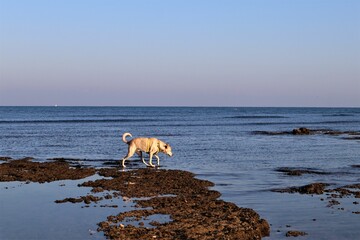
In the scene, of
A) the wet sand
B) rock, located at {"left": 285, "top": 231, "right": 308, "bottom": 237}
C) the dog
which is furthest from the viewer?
the dog

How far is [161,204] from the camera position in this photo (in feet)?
45.1

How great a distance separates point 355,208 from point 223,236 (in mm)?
5035

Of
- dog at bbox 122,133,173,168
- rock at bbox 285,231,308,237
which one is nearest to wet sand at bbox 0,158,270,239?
rock at bbox 285,231,308,237

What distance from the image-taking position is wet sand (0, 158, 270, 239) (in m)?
11.0

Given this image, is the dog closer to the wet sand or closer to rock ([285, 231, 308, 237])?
the wet sand

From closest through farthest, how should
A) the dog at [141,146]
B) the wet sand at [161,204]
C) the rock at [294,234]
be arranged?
the wet sand at [161,204] → the rock at [294,234] → the dog at [141,146]

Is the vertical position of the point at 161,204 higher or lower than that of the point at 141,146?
lower

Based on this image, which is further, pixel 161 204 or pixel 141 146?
pixel 141 146

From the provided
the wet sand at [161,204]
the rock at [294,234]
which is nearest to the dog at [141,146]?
the wet sand at [161,204]

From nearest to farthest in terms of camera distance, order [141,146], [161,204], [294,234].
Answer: [294,234] → [161,204] → [141,146]

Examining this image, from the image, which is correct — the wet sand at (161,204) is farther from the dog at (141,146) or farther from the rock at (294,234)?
the dog at (141,146)

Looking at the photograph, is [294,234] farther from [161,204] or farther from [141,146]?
[141,146]

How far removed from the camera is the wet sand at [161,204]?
11.0 m

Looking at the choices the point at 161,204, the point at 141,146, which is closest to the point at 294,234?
the point at 161,204
